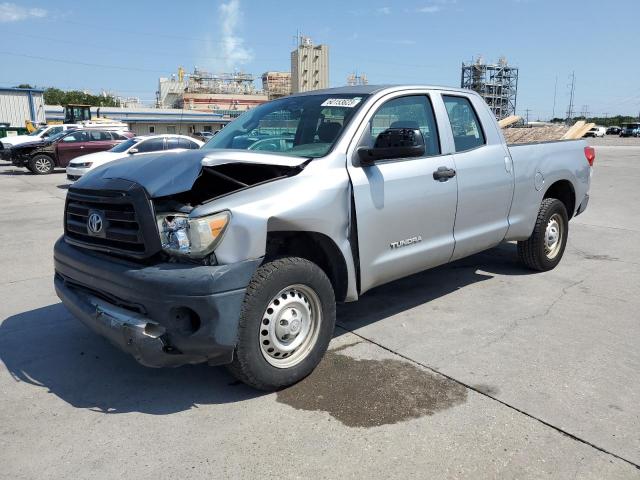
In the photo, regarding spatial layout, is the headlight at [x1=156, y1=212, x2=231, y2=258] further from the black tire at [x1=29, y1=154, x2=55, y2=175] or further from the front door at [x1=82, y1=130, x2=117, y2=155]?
the black tire at [x1=29, y1=154, x2=55, y2=175]

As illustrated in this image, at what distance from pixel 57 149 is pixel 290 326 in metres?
20.5

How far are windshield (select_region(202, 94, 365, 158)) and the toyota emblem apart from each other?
1.32 meters

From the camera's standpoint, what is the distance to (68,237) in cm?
379

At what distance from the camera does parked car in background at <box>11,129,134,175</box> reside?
2048 centimetres

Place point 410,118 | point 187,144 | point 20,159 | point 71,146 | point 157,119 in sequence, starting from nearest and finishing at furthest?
point 410,118, point 187,144, point 20,159, point 71,146, point 157,119

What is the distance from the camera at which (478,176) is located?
15.6 feet

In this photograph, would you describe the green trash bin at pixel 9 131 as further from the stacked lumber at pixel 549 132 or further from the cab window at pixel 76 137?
the stacked lumber at pixel 549 132

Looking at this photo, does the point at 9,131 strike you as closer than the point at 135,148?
No

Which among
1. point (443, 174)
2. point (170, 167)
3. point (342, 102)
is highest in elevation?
point (342, 102)

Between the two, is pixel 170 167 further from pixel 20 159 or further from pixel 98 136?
pixel 20 159

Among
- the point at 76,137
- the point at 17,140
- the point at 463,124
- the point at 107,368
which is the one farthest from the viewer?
the point at 17,140

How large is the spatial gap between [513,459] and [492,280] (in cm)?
332

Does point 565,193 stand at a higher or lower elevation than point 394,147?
lower

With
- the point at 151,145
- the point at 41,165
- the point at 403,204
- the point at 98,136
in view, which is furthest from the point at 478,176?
the point at 41,165
